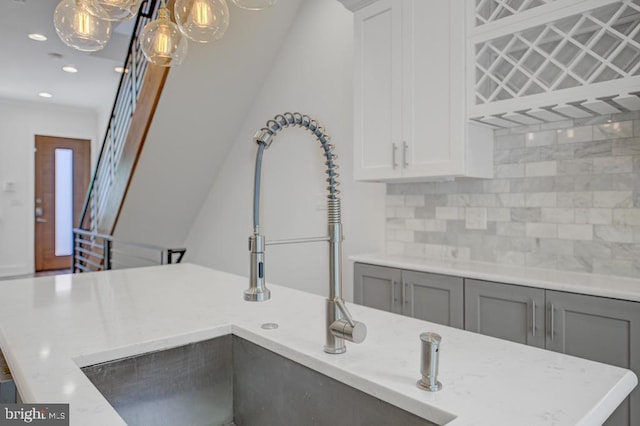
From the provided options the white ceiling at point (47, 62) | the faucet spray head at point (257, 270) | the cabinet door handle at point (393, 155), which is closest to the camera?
the faucet spray head at point (257, 270)

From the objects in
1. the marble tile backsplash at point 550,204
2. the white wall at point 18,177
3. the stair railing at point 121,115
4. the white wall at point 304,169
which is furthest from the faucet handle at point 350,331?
the white wall at point 18,177

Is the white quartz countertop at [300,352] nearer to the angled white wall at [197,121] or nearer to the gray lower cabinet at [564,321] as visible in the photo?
the gray lower cabinet at [564,321]

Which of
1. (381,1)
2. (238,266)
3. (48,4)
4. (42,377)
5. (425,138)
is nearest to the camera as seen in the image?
(42,377)

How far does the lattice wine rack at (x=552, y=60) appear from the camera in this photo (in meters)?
1.93

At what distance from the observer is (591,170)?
2.28 metres

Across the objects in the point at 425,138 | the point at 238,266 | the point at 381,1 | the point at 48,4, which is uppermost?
the point at 48,4

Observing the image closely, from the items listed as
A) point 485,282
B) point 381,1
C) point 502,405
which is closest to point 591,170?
point 485,282

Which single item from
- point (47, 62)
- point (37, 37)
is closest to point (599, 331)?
point (37, 37)

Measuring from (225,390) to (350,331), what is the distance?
481 mm

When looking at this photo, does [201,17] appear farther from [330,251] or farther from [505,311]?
[505,311]

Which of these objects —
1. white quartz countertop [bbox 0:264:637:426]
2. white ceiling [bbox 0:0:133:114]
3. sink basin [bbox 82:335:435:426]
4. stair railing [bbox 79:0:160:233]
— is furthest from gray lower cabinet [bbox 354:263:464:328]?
white ceiling [bbox 0:0:133:114]

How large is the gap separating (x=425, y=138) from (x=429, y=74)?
36 cm

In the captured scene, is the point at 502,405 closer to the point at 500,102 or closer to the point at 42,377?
the point at 42,377

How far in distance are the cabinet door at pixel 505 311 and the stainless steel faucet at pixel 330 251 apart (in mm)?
1388
